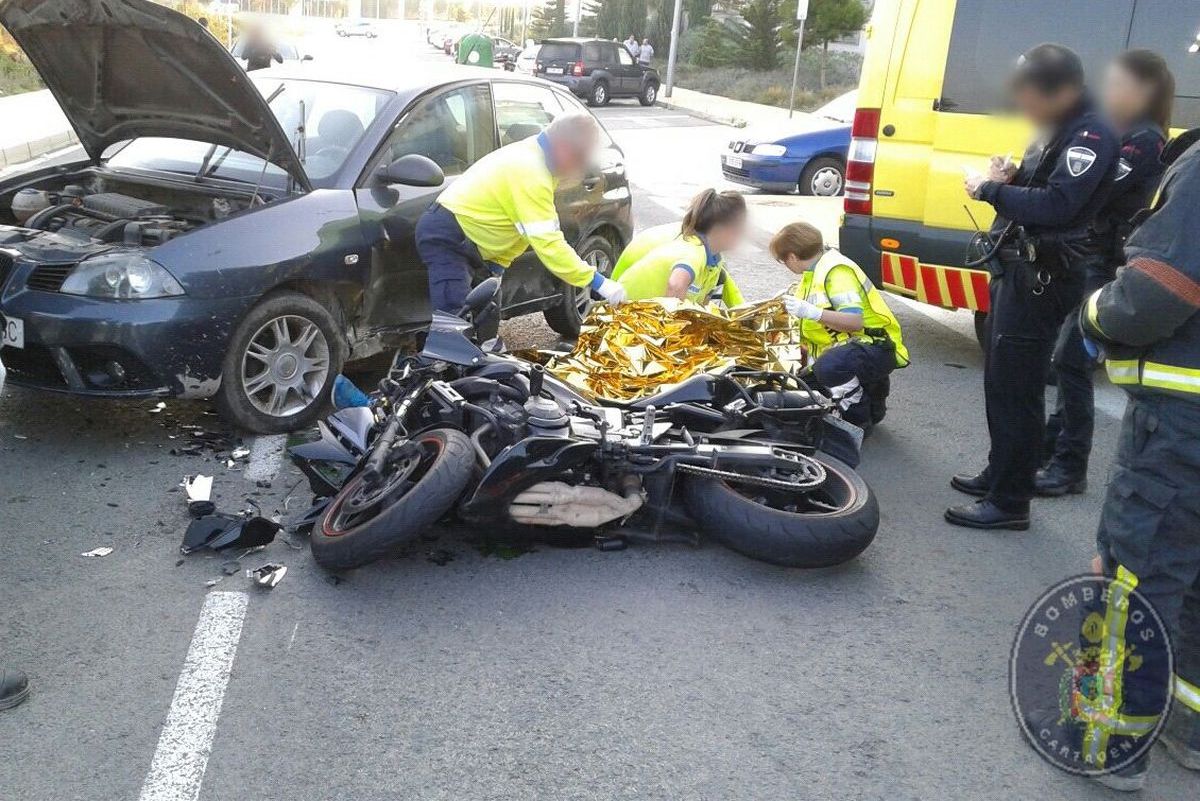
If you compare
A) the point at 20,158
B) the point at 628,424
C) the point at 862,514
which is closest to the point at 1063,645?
the point at 862,514

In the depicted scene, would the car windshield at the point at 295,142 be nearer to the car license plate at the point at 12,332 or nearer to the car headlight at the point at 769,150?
the car license plate at the point at 12,332

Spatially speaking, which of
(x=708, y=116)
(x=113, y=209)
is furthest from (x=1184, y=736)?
(x=708, y=116)

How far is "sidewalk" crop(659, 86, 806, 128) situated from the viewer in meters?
28.1

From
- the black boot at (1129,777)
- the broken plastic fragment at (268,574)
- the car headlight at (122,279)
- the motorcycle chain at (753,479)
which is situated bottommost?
the broken plastic fragment at (268,574)

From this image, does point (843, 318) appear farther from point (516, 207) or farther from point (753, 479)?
point (516, 207)

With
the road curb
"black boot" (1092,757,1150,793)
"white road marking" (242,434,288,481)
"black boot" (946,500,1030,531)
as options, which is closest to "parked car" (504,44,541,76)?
the road curb

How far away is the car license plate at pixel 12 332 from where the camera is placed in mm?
4926

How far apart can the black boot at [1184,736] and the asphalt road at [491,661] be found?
5 centimetres

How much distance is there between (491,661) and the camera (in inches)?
145

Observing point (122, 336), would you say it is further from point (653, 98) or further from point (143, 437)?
point (653, 98)

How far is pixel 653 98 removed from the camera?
33.6 m

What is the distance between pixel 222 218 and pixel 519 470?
2.18 metres

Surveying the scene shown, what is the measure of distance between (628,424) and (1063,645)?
1831 millimetres

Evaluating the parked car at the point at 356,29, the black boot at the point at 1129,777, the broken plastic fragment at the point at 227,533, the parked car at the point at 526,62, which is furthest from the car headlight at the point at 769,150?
the parked car at the point at 356,29
